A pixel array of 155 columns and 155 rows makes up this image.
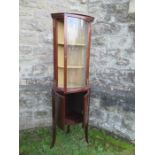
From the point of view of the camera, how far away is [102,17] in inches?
113

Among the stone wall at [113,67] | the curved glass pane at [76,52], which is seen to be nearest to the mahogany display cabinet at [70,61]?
the curved glass pane at [76,52]

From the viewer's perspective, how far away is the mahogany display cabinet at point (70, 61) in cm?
213

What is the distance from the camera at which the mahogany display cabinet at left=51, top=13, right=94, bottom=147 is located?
213 centimetres

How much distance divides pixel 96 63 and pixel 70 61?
814 millimetres

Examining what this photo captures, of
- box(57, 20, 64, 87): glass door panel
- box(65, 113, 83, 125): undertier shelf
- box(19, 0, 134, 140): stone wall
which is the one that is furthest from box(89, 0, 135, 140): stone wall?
box(57, 20, 64, 87): glass door panel

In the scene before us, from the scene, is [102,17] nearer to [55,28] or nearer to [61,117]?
[55,28]

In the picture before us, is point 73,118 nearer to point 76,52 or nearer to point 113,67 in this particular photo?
point 76,52

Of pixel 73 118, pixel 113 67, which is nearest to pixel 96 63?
pixel 113 67

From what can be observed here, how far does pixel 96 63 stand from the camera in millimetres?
2992

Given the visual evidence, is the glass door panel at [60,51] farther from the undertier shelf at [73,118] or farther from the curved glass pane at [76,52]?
the undertier shelf at [73,118]

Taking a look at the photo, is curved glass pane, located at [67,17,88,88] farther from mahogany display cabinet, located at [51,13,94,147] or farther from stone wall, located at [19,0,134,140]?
stone wall, located at [19,0,134,140]

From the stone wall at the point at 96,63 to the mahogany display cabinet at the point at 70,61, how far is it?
54 cm
